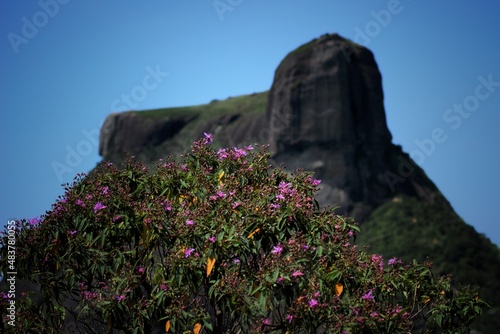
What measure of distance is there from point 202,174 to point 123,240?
1.94 m

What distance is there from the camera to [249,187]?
14.2 metres

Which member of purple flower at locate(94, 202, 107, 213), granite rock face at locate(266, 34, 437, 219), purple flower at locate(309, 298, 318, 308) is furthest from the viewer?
granite rock face at locate(266, 34, 437, 219)

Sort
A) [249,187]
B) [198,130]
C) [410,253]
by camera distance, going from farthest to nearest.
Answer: [198,130]
[410,253]
[249,187]

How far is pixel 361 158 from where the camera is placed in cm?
9506

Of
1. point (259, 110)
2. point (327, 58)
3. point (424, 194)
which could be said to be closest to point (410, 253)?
point (424, 194)

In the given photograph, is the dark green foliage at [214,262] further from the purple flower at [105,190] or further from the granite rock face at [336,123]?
the granite rock face at [336,123]

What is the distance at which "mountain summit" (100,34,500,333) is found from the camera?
301 ft

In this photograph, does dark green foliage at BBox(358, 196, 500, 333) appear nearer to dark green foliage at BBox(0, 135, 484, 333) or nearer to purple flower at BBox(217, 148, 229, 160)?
purple flower at BBox(217, 148, 229, 160)

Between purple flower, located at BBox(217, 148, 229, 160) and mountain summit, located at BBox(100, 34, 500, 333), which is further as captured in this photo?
mountain summit, located at BBox(100, 34, 500, 333)

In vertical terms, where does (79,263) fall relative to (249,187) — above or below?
below

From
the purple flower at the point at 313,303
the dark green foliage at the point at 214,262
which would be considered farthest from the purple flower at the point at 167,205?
the purple flower at the point at 313,303

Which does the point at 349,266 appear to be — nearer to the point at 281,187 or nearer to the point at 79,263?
the point at 281,187

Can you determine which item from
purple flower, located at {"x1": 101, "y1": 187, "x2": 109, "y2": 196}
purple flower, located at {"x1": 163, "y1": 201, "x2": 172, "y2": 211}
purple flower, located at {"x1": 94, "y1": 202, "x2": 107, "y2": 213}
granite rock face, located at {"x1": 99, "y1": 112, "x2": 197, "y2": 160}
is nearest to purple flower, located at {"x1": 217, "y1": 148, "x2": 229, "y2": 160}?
purple flower, located at {"x1": 163, "y1": 201, "x2": 172, "y2": 211}

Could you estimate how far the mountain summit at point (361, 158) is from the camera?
301ft
